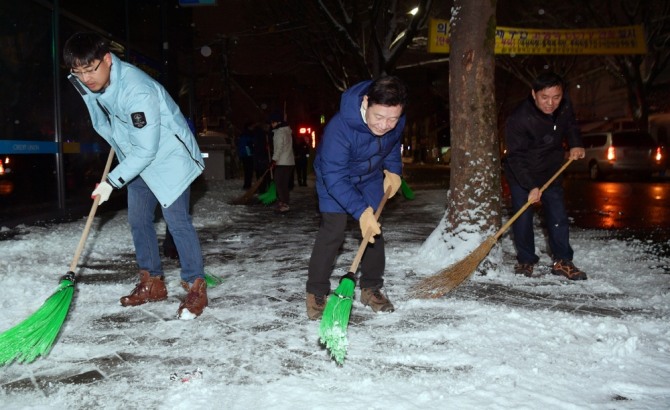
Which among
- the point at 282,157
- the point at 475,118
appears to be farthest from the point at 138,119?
the point at 282,157

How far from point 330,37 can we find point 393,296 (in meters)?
19.6

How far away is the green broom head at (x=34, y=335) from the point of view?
118 inches

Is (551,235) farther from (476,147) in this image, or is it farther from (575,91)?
(575,91)

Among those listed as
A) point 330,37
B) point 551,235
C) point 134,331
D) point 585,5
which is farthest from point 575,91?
point 134,331

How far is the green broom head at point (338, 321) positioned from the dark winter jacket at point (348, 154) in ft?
1.49

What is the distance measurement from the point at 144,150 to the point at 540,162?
10.2ft

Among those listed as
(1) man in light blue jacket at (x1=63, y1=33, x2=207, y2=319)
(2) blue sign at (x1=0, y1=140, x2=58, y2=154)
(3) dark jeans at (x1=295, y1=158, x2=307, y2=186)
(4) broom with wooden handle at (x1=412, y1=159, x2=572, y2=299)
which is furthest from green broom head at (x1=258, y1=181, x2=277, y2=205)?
(1) man in light blue jacket at (x1=63, y1=33, x2=207, y2=319)

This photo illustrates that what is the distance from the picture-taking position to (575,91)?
40.6 meters

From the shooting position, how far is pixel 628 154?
701 inches

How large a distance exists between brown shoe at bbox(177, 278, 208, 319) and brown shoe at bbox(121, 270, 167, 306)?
32 centimetres

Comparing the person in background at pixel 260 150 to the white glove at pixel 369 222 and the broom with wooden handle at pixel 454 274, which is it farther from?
the white glove at pixel 369 222

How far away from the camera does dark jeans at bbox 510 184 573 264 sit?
4.92 metres

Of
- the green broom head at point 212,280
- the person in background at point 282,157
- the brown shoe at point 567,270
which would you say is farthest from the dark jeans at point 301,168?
the brown shoe at point 567,270

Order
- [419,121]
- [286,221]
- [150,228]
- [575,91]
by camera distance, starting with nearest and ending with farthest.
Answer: [150,228] < [286,221] < [575,91] < [419,121]
